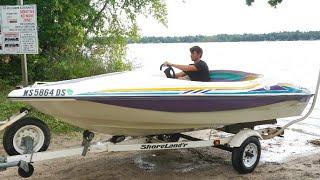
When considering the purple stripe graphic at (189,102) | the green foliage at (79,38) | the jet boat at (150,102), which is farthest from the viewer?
the green foliage at (79,38)

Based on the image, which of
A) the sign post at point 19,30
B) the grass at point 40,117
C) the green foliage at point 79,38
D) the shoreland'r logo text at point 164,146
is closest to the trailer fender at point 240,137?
the shoreland'r logo text at point 164,146

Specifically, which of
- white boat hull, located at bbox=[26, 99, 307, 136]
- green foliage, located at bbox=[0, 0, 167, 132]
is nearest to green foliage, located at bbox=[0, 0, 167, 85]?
green foliage, located at bbox=[0, 0, 167, 132]

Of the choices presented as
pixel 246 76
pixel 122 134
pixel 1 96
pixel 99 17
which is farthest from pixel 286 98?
pixel 99 17

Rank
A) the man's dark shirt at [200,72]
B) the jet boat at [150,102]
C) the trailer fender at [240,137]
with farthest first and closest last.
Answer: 1. the man's dark shirt at [200,72]
2. the trailer fender at [240,137]
3. the jet boat at [150,102]

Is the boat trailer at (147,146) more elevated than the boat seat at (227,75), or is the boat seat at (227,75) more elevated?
the boat seat at (227,75)

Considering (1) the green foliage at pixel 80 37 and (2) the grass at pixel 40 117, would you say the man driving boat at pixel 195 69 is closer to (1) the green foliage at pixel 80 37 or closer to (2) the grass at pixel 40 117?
(2) the grass at pixel 40 117

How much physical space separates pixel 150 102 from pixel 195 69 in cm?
139

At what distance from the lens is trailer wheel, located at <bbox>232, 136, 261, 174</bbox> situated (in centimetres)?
646

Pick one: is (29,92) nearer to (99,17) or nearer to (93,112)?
(93,112)

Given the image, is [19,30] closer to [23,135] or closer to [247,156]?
[23,135]

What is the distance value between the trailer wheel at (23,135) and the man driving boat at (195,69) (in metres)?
1.92

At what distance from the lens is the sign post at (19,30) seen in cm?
946

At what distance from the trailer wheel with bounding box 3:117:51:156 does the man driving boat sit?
1918 millimetres

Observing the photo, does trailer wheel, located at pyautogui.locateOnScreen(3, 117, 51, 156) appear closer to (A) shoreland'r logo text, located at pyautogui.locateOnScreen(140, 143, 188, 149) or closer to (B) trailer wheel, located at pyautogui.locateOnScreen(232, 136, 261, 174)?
(A) shoreland'r logo text, located at pyautogui.locateOnScreen(140, 143, 188, 149)
